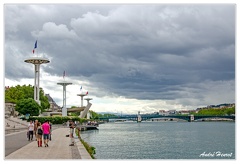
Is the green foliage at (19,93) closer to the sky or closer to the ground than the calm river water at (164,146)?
closer to the sky

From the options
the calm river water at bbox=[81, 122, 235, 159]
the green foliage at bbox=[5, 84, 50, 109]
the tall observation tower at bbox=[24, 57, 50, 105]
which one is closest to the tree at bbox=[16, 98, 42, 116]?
the tall observation tower at bbox=[24, 57, 50, 105]

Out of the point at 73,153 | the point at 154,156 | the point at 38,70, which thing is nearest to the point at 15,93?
the point at 38,70

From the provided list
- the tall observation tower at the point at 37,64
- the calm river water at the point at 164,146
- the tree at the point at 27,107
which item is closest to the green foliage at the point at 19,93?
the tall observation tower at the point at 37,64

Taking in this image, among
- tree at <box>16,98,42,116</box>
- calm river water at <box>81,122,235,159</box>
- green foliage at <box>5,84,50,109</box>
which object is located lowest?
calm river water at <box>81,122,235,159</box>

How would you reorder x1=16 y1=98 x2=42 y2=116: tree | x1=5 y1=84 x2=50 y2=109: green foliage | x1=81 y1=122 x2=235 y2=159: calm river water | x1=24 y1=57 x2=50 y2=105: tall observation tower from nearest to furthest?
1. x1=81 y1=122 x2=235 y2=159: calm river water
2. x1=16 y1=98 x2=42 y2=116: tree
3. x1=24 y1=57 x2=50 y2=105: tall observation tower
4. x1=5 y1=84 x2=50 y2=109: green foliage

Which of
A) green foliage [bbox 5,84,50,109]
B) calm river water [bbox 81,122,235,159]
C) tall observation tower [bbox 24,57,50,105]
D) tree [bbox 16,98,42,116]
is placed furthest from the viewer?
green foliage [bbox 5,84,50,109]

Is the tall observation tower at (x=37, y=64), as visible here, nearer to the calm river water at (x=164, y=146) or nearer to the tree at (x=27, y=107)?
the tree at (x=27, y=107)

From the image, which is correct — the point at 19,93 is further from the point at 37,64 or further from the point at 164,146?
the point at 164,146

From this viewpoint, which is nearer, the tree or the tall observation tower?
the tree

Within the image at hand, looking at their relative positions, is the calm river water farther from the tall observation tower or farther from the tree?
the tall observation tower

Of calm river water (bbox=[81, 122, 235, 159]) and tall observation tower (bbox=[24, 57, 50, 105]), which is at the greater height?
tall observation tower (bbox=[24, 57, 50, 105])

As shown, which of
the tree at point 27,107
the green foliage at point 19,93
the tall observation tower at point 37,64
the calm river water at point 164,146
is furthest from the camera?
the green foliage at point 19,93

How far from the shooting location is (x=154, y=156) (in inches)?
1143

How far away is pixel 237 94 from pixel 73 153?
8653 millimetres
